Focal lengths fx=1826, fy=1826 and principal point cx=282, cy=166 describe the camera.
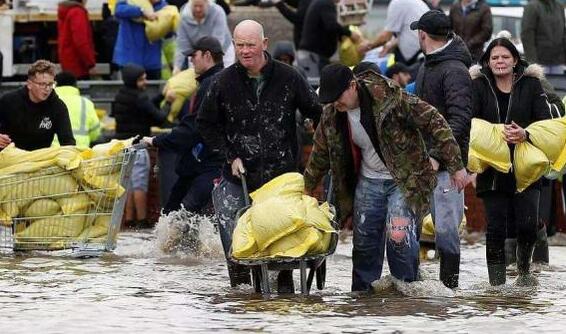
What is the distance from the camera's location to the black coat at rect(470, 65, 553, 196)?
13125 mm

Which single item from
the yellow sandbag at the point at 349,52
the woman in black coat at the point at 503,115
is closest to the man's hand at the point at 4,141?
the woman in black coat at the point at 503,115

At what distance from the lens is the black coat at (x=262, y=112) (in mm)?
12656

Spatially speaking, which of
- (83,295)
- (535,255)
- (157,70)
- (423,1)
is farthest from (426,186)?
(157,70)

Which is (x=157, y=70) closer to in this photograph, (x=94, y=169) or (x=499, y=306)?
(x=94, y=169)

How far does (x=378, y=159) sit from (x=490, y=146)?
4.69 feet

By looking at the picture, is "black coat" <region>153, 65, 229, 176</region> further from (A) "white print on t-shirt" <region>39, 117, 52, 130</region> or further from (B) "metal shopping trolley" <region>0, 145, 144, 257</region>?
(A) "white print on t-shirt" <region>39, 117, 52, 130</region>

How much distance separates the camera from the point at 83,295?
12.3 m

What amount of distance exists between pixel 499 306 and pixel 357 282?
3.37ft

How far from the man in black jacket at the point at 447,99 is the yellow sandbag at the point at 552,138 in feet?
2.42

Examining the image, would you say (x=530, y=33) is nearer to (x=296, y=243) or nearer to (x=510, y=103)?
(x=510, y=103)

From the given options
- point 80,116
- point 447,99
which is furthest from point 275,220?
point 80,116

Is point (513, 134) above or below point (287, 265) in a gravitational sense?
above

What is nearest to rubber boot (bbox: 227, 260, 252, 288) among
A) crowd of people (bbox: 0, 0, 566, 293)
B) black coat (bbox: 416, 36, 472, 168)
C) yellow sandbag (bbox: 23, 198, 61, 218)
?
crowd of people (bbox: 0, 0, 566, 293)

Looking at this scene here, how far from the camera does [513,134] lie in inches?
511
